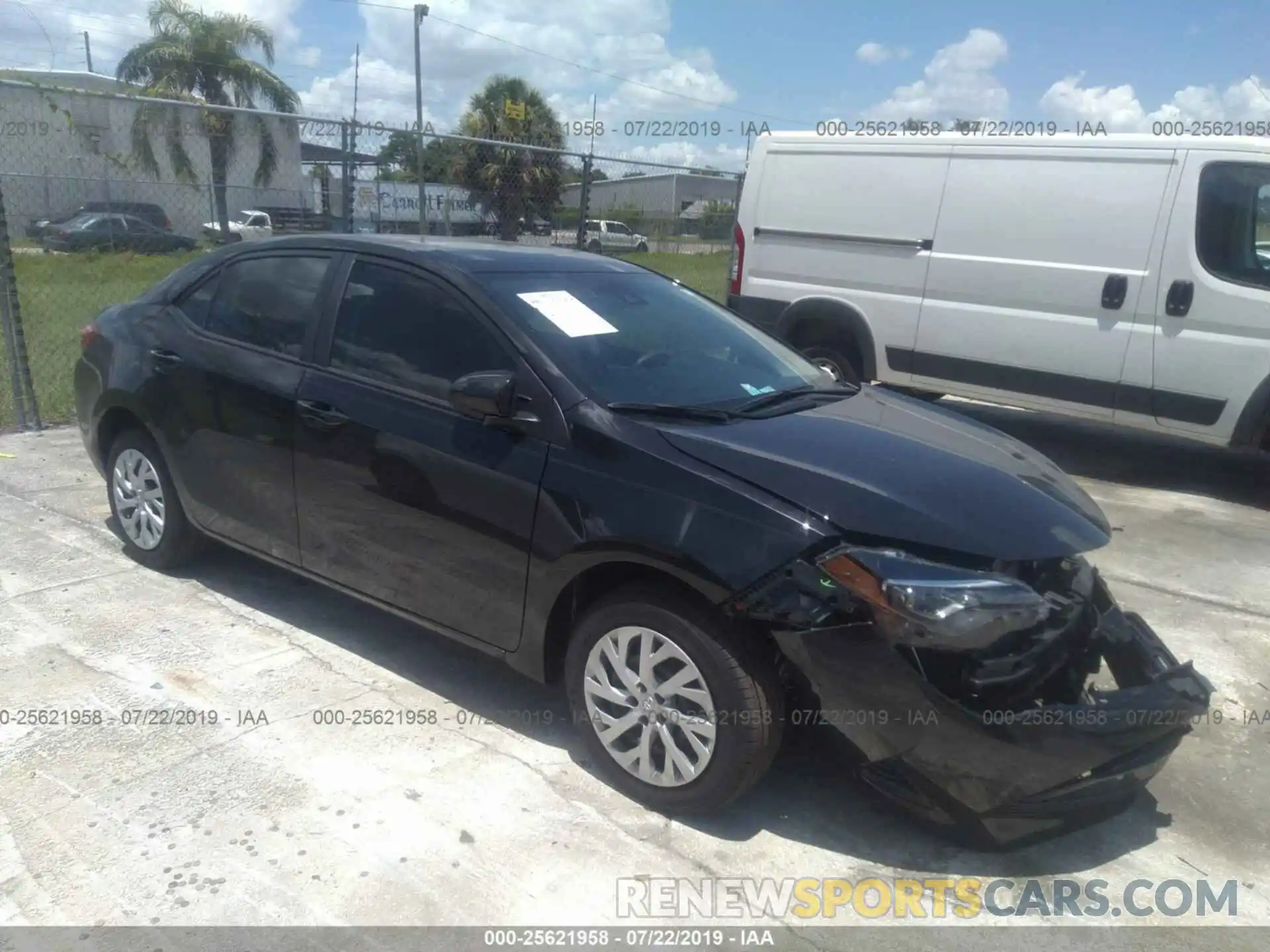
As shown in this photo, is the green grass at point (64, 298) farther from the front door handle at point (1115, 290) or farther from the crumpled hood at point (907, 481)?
the front door handle at point (1115, 290)

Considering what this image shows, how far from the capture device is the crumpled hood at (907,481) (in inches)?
110

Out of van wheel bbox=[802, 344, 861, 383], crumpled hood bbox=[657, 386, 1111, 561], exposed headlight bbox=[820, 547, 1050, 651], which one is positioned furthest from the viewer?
van wheel bbox=[802, 344, 861, 383]

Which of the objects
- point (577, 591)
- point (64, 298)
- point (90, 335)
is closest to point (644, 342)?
point (577, 591)

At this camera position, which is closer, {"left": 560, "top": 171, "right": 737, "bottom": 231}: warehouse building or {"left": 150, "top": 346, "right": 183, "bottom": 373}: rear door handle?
{"left": 150, "top": 346, "right": 183, "bottom": 373}: rear door handle

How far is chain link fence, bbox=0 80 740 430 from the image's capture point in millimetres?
7684

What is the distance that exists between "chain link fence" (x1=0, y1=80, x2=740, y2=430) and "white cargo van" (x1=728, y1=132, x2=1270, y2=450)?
2582 mm

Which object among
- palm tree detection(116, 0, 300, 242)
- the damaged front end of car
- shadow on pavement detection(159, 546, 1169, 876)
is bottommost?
shadow on pavement detection(159, 546, 1169, 876)

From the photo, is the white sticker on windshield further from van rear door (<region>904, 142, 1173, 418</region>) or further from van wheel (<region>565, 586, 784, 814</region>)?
van rear door (<region>904, 142, 1173, 418</region>)

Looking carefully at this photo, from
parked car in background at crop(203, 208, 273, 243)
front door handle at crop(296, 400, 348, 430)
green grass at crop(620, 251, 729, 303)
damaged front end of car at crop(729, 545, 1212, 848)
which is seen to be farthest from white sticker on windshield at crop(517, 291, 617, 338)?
green grass at crop(620, 251, 729, 303)

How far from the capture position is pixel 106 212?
911cm

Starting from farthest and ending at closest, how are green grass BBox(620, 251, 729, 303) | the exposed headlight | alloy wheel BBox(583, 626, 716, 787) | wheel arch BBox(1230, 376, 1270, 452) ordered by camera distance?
green grass BBox(620, 251, 729, 303)
wheel arch BBox(1230, 376, 1270, 452)
alloy wheel BBox(583, 626, 716, 787)
the exposed headlight

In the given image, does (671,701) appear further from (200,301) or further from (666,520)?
(200,301)

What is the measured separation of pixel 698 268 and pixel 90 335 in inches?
402

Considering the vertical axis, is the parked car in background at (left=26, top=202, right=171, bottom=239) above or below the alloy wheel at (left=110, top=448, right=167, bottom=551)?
above
